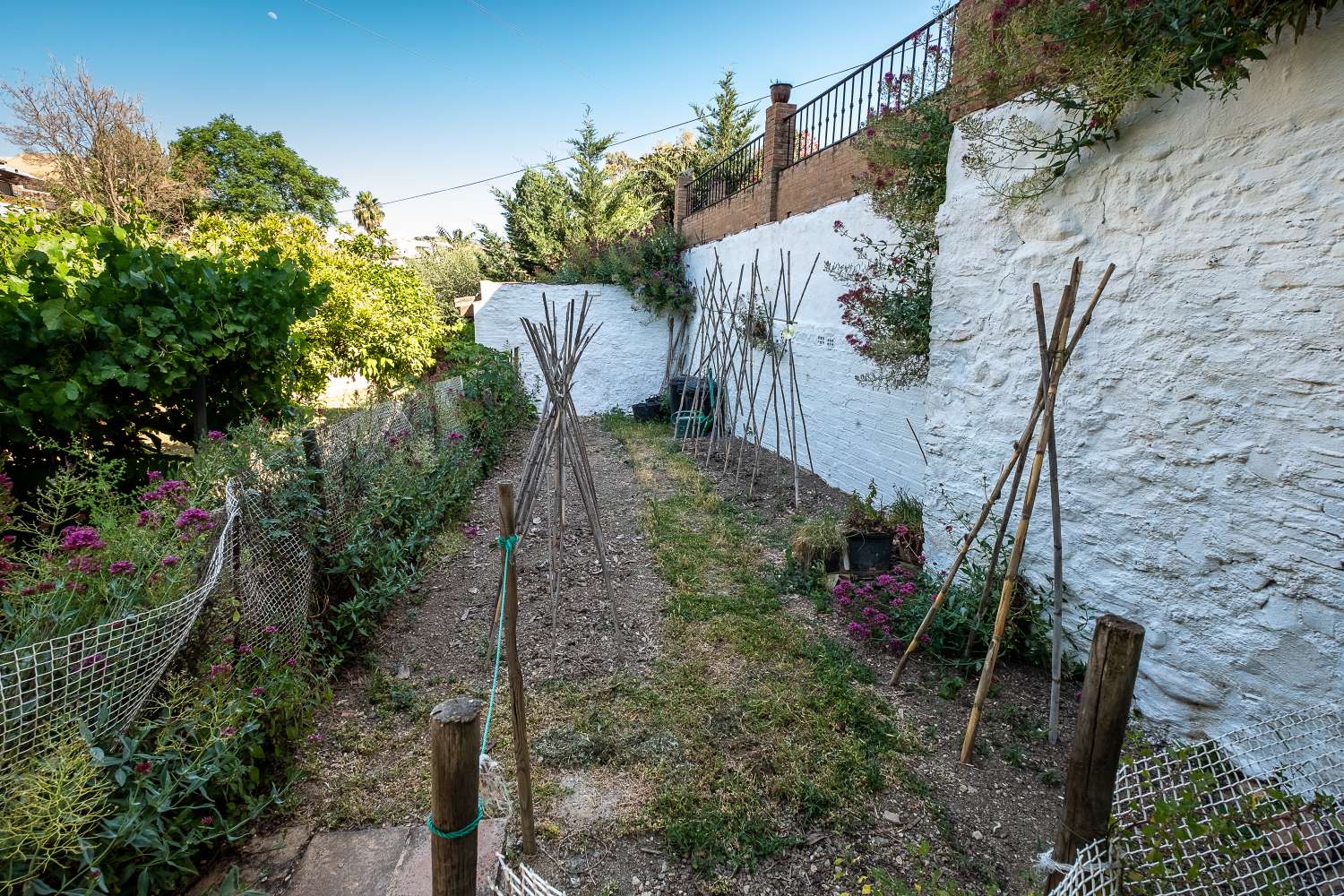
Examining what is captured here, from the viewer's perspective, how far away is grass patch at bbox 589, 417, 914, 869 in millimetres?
2111

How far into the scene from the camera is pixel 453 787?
4.10 feet

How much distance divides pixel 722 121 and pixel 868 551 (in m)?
17.3

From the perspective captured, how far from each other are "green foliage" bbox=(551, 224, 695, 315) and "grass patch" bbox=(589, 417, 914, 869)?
6498 millimetres

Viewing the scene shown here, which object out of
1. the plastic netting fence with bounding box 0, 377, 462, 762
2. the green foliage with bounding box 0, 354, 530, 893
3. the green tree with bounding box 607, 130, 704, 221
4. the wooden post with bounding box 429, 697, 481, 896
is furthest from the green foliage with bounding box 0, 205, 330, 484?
the green tree with bounding box 607, 130, 704, 221

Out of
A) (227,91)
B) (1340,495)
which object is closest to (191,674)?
(1340,495)

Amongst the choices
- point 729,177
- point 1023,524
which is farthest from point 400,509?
point 729,177

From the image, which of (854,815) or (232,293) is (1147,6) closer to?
(854,815)

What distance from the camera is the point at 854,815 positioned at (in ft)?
6.93

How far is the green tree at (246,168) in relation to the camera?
22750 millimetres

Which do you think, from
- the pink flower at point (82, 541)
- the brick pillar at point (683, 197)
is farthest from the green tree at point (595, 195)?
the pink flower at point (82, 541)

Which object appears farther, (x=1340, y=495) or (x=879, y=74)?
(x=879, y=74)

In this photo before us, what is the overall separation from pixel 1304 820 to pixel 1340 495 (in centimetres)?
97

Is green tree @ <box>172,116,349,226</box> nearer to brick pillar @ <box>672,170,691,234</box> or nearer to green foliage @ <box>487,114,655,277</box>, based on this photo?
green foliage @ <box>487,114,655,277</box>

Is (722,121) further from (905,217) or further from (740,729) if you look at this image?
(740,729)
